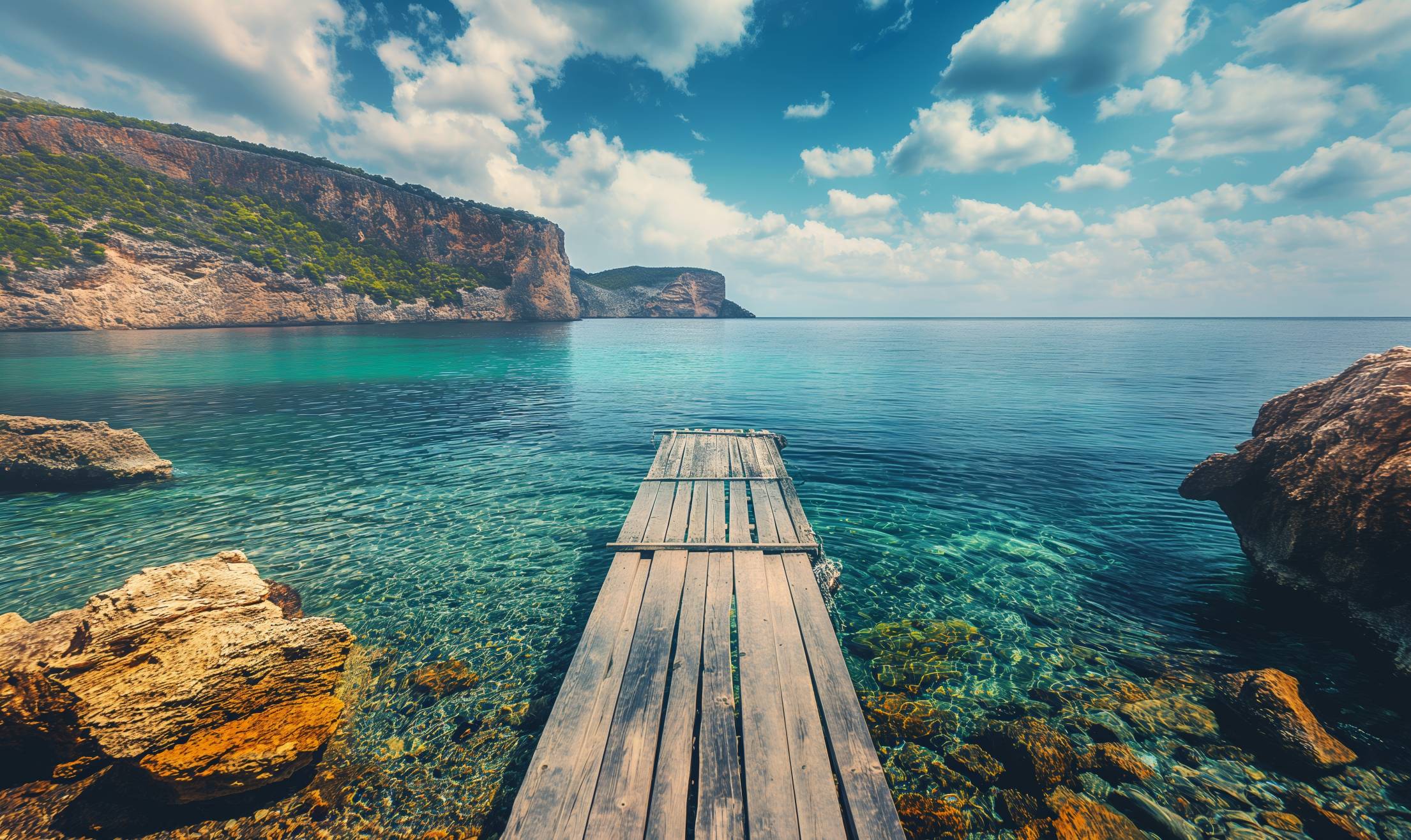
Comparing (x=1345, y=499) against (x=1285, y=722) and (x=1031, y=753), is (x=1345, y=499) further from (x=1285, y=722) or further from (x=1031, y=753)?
(x=1031, y=753)

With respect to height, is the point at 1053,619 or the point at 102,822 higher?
the point at 1053,619

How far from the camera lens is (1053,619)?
7754 millimetres

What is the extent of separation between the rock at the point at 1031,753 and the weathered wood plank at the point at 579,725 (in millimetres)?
4241

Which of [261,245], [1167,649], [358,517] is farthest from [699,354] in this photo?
[261,245]

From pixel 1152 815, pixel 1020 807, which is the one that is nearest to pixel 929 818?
pixel 1020 807

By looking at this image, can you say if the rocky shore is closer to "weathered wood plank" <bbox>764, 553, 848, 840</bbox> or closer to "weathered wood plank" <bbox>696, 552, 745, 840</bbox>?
"weathered wood plank" <bbox>696, 552, 745, 840</bbox>

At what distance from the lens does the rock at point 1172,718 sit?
5.58 m

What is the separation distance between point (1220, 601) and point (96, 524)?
21891mm

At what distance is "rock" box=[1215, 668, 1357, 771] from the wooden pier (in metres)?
4.61

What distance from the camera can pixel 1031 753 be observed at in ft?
17.3

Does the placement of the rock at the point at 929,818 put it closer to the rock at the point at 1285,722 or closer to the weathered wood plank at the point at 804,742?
the weathered wood plank at the point at 804,742

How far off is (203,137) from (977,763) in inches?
5946

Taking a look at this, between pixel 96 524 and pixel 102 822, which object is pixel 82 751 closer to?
pixel 102 822

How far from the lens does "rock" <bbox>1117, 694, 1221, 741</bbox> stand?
5.58m
